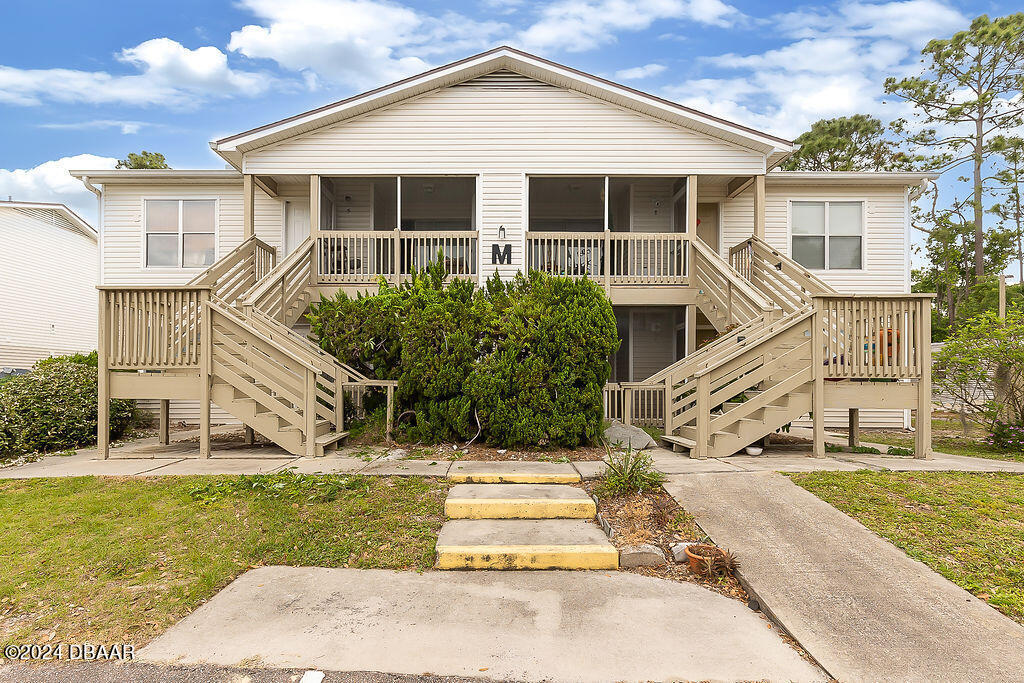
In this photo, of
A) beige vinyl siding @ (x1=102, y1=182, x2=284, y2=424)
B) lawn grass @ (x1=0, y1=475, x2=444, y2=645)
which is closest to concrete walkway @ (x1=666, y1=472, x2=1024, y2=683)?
lawn grass @ (x1=0, y1=475, x2=444, y2=645)

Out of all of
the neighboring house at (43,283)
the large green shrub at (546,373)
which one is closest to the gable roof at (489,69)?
the large green shrub at (546,373)

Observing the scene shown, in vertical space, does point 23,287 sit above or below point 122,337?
above

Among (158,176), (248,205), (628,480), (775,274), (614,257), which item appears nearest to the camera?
(628,480)

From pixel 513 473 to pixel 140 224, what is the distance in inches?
435

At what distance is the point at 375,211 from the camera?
547 inches

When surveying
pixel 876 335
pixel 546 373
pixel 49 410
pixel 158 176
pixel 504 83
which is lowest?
pixel 49 410

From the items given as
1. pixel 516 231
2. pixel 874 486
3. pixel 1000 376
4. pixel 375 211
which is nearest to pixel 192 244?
pixel 375 211

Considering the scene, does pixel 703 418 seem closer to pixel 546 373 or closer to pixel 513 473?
pixel 546 373

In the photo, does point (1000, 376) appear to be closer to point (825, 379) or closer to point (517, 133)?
point (825, 379)

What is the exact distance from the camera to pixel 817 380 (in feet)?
24.2

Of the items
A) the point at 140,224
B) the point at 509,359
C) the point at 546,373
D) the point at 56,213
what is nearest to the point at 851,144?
the point at 546,373

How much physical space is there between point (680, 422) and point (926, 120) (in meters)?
25.4

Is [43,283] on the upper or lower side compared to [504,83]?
lower

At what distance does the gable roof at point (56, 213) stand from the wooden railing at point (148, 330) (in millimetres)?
18231
